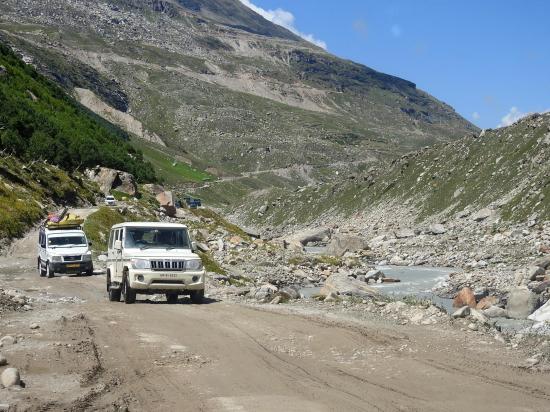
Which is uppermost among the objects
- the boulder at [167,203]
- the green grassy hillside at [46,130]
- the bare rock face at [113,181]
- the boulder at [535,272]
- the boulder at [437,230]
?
the green grassy hillside at [46,130]

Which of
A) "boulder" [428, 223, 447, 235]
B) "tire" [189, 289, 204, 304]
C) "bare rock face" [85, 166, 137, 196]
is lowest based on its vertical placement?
"tire" [189, 289, 204, 304]

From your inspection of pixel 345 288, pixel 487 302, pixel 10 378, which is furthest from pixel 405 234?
pixel 10 378

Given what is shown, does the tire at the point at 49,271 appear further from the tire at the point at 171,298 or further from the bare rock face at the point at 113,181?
the bare rock face at the point at 113,181

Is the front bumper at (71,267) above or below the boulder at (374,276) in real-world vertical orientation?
above

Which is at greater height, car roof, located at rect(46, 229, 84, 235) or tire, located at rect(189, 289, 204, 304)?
car roof, located at rect(46, 229, 84, 235)

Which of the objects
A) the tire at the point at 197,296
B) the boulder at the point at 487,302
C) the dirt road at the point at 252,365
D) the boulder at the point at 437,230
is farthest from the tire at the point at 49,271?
the boulder at the point at 437,230

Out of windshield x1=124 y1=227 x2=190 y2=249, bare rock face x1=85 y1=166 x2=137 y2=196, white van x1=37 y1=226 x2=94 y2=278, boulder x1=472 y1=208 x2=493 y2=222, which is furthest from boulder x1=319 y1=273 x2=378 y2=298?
bare rock face x1=85 y1=166 x2=137 y2=196

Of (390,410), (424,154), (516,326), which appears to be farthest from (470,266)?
(424,154)

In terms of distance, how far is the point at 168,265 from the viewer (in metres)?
21.4

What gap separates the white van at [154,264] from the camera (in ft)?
69.6

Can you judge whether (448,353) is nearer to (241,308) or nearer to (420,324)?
(420,324)

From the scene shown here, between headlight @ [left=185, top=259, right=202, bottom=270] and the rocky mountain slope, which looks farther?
the rocky mountain slope

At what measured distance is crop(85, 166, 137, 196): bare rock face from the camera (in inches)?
2970

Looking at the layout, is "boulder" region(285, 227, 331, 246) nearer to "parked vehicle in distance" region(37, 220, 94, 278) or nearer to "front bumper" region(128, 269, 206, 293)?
"parked vehicle in distance" region(37, 220, 94, 278)
